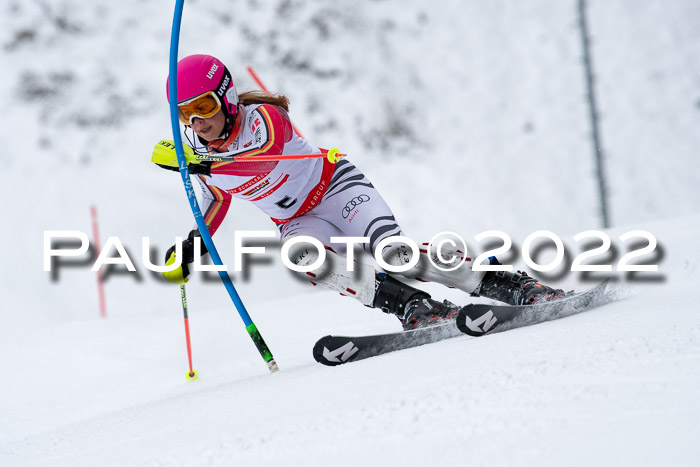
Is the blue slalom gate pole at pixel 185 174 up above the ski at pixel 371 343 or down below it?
above

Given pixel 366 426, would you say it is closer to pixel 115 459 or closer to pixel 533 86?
pixel 115 459

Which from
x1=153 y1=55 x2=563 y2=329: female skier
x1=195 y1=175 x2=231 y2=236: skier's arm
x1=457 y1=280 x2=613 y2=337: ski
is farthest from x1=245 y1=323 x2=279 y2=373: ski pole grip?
x1=457 y1=280 x2=613 y2=337: ski

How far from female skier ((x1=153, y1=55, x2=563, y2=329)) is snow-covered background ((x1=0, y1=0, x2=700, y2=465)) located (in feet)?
1.74

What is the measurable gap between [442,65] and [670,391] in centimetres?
1264

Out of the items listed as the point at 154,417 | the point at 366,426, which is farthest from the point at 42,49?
the point at 366,426

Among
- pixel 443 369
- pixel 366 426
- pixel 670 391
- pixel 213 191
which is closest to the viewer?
pixel 670 391

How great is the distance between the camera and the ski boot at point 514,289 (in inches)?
130

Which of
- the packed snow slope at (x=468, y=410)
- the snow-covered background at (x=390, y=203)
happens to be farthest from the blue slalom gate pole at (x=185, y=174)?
the snow-covered background at (x=390, y=203)

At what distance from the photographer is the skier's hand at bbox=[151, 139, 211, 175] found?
3.11m

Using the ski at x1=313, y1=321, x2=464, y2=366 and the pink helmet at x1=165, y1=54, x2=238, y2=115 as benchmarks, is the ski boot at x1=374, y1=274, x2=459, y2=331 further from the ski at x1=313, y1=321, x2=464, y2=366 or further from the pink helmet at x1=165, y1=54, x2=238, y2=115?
the pink helmet at x1=165, y1=54, x2=238, y2=115

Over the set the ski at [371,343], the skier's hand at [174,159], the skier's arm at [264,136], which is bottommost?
the ski at [371,343]

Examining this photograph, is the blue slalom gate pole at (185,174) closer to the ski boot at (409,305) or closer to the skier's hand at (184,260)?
the skier's hand at (184,260)

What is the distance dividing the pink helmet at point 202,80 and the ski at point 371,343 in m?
1.29

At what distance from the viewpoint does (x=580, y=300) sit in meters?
3.21
